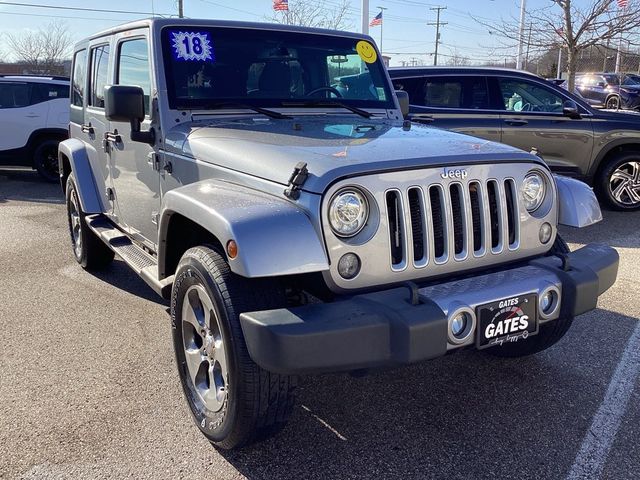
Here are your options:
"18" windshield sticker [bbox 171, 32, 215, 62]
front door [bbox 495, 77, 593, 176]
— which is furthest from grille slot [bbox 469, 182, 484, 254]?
front door [bbox 495, 77, 593, 176]

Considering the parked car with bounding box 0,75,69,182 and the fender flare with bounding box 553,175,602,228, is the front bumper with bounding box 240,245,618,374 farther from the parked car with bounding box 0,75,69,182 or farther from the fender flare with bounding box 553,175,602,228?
the parked car with bounding box 0,75,69,182

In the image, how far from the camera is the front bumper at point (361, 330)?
7.22 ft

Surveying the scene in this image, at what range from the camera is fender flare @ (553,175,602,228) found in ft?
10.2

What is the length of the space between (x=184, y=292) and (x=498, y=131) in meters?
6.06

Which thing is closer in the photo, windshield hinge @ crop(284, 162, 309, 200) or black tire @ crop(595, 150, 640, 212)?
windshield hinge @ crop(284, 162, 309, 200)

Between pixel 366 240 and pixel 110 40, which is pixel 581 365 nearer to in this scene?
pixel 366 240

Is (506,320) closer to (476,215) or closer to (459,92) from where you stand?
(476,215)

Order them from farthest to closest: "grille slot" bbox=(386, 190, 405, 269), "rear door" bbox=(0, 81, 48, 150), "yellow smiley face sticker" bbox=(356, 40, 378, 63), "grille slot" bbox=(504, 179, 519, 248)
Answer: "rear door" bbox=(0, 81, 48, 150)
"yellow smiley face sticker" bbox=(356, 40, 378, 63)
"grille slot" bbox=(504, 179, 519, 248)
"grille slot" bbox=(386, 190, 405, 269)

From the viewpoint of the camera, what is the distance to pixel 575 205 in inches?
123

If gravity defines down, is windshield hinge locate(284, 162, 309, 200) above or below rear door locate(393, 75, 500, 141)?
below

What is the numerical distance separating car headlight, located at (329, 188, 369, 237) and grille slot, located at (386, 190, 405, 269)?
11 centimetres

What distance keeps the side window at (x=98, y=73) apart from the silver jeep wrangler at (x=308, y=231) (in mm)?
916

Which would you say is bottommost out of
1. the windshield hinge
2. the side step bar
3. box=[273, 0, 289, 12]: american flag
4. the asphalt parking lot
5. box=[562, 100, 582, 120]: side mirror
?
the asphalt parking lot

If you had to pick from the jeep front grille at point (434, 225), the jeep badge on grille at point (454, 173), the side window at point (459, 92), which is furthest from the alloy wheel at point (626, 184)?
the jeep badge on grille at point (454, 173)
